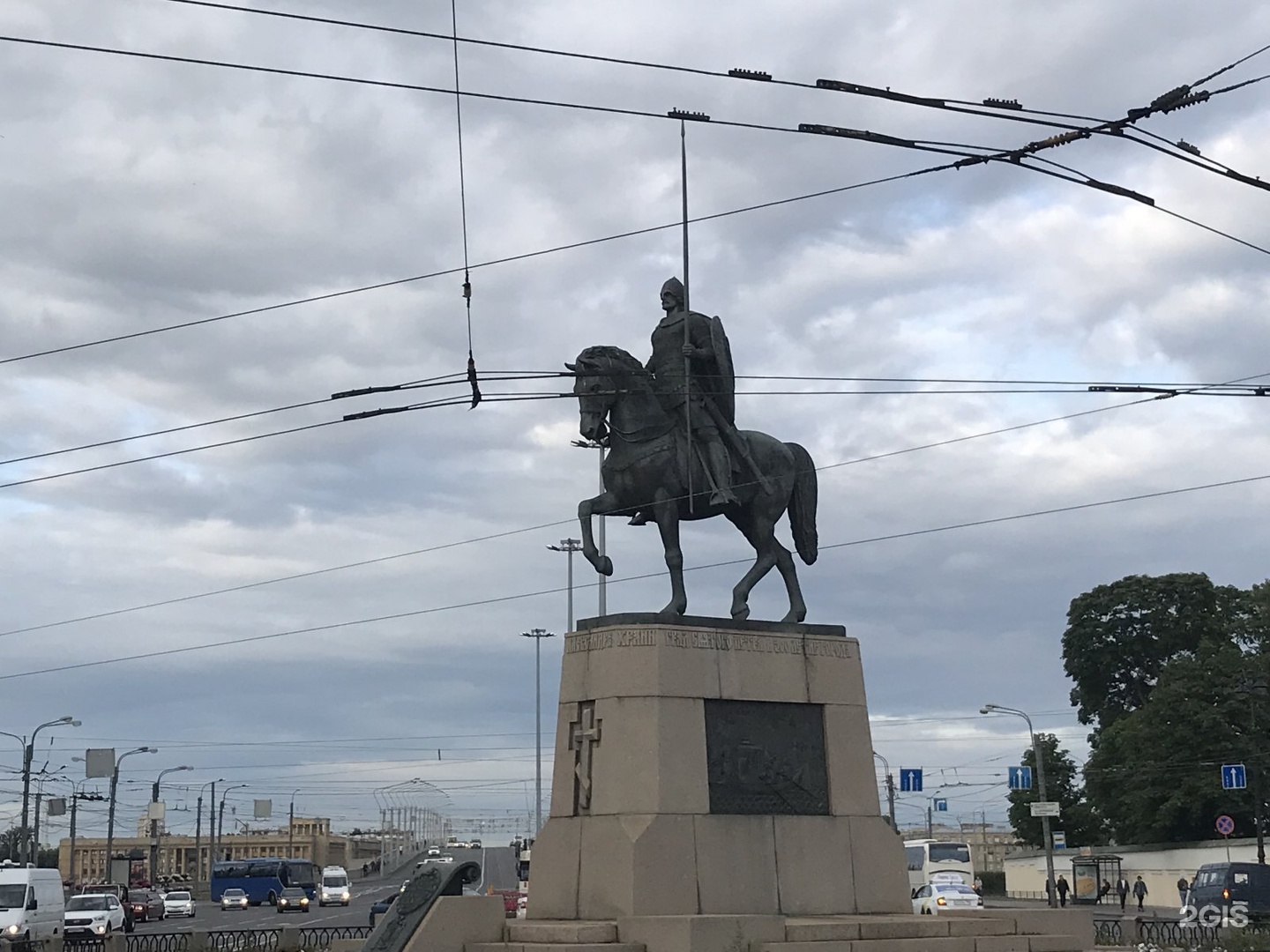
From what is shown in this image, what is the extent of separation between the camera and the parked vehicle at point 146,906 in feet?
196

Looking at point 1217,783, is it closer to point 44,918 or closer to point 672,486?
point 44,918

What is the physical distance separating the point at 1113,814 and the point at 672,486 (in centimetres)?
A: 5622

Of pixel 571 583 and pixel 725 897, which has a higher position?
pixel 571 583

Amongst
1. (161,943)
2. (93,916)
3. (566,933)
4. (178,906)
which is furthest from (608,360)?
(178,906)

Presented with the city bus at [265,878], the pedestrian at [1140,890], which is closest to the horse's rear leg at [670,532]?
the pedestrian at [1140,890]

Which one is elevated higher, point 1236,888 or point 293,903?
point 293,903

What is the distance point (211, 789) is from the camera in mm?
109250

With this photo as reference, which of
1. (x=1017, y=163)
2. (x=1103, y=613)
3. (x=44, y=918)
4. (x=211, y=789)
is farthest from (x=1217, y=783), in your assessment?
(x=211, y=789)

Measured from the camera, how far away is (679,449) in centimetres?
2045

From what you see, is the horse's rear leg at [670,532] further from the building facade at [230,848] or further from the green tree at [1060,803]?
the building facade at [230,848]

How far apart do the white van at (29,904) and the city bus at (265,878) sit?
3437 centimetres

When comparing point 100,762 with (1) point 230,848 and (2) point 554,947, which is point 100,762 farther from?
(1) point 230,848

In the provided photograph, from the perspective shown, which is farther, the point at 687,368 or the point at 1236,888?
the point at 1236,888

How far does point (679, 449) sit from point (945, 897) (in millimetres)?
23601
